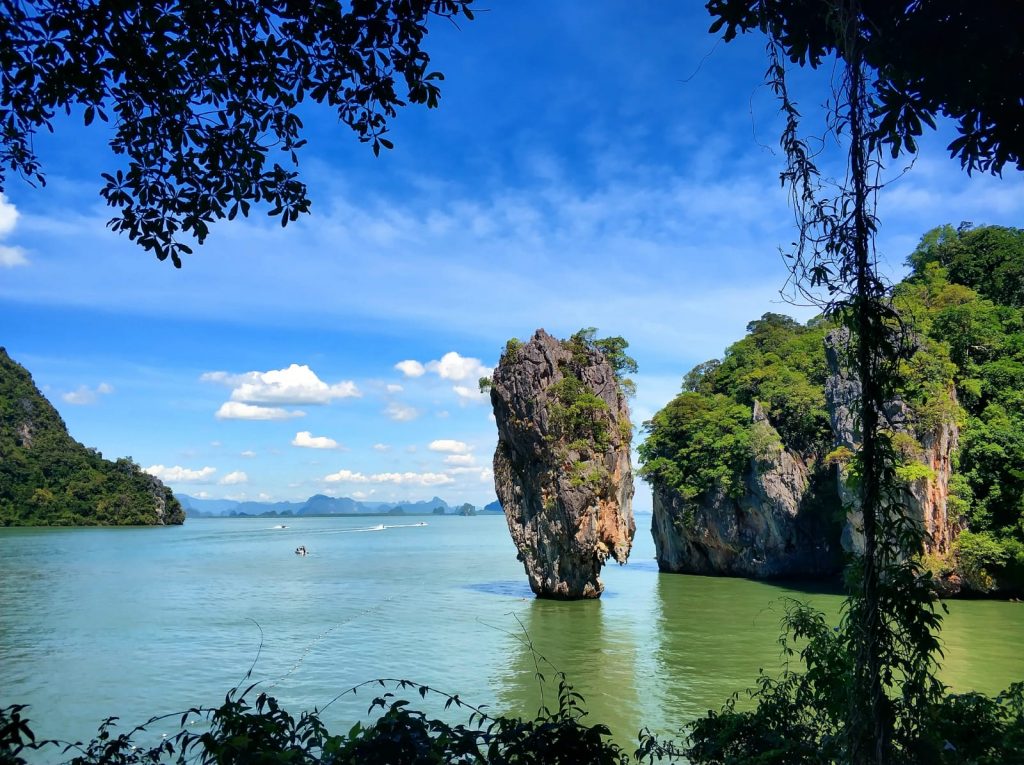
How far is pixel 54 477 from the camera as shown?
86750 millimetres

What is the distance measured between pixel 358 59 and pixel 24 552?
57.1 metres

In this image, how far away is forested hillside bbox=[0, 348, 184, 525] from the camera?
82750 mm

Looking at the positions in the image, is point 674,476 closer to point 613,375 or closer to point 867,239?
point 613,375

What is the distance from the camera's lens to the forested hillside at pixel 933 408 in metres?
21.6

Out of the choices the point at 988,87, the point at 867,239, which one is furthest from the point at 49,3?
the point at 988,87

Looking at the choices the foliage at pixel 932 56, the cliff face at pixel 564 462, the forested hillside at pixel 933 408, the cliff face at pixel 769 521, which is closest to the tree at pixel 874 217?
the foliage at pixel 932 56

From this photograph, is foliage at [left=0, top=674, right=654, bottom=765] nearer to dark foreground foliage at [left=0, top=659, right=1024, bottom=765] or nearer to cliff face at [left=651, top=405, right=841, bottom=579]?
dark foreground foliage at [left=0, top=659, right=1024, bottom=765]

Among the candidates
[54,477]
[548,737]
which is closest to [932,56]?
[548,737]

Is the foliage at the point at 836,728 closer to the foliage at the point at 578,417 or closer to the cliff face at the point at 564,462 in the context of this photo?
the cliff face at the point at 564,462

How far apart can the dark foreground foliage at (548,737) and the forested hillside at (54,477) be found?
95916 mm

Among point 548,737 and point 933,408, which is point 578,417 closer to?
point 933,408

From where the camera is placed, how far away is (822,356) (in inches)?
1232

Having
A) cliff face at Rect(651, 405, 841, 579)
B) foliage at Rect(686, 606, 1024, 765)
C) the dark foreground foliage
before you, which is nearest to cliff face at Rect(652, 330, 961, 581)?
cliff face at Rect(651, 405, 841, 579)

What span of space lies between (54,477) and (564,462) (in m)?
87.3
